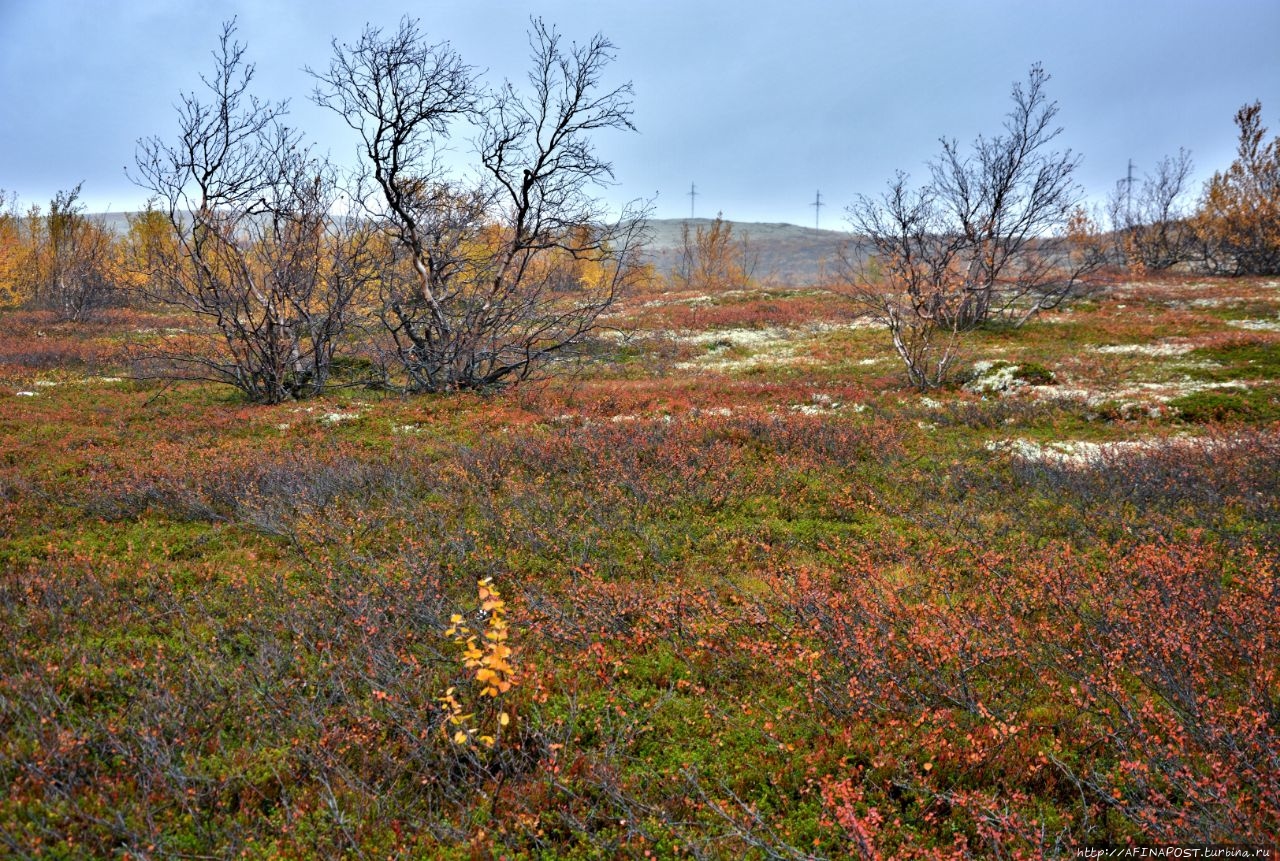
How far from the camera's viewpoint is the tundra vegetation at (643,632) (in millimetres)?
3861

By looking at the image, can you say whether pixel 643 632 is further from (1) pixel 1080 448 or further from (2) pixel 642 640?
(1) pixel 1080 448

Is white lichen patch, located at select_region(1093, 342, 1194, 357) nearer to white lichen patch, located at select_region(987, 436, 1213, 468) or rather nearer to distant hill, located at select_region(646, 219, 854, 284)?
white lichen patch, located at select_region(987, 436, 1213, 468)

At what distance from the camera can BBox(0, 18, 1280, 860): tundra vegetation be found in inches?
152

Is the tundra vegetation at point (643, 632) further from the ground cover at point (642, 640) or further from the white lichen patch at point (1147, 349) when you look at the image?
the white lichen patch at point (1147, 349)

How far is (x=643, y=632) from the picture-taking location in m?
5.99

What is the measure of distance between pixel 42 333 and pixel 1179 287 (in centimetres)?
5803

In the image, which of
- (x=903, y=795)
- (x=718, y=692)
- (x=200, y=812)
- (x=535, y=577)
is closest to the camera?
(x=200, y=812)

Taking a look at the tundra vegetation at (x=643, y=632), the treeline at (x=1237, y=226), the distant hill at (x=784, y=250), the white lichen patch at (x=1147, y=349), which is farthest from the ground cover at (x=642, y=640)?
the distant hill at (x=784, y=250)

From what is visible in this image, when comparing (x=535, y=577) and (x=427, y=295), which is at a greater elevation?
(x=427, y=295)

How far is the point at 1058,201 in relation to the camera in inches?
902

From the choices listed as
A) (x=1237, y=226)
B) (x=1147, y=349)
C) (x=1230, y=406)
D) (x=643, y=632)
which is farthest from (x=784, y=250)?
(x=643, y=632)

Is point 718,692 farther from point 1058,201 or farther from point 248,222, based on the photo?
point 1058,201

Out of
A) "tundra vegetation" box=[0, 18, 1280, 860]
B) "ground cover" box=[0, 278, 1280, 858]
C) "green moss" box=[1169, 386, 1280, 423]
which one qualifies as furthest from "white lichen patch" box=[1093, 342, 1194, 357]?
"ground cover" box=[0, 278, 1280, 858]

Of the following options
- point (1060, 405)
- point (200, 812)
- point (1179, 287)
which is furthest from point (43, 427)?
point (1179, 287)
